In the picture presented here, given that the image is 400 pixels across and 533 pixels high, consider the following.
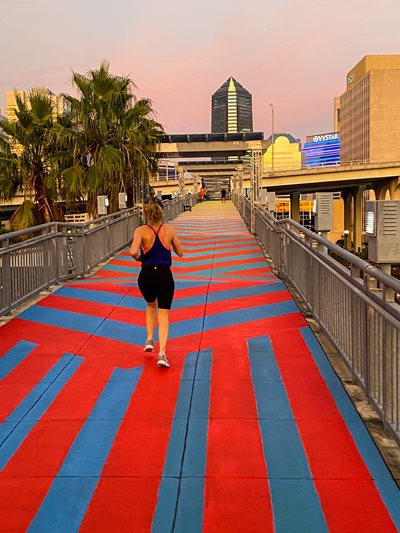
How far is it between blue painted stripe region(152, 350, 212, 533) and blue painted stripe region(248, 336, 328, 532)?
451 mm

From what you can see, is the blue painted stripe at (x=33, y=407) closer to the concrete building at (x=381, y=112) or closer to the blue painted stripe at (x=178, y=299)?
the blue painted stripe at (x=178, y=299)

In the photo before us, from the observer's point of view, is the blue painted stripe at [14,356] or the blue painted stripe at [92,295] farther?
the blue painted stripe at [92,295]

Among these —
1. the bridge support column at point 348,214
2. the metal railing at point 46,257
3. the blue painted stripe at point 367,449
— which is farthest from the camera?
the bridge support column at point 348,214

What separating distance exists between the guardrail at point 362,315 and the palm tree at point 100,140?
1388cm

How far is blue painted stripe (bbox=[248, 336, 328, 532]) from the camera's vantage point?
344 cm

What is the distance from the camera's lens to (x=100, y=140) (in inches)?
875

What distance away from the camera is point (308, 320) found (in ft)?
27.3

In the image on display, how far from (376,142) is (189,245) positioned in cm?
15853

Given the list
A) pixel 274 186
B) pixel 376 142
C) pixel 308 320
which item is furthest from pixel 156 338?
pixel 376 142

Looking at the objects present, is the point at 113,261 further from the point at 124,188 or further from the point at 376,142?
the point at 376,142

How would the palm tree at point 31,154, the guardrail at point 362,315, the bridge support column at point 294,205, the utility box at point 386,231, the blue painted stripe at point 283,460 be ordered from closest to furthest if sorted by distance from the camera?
the blue painted stripe at point 283,460 < the guardrail at point 362,315 < the utility box at point 386,231 < the palm tree at point 31,154 < the bridge support column at point 294,205

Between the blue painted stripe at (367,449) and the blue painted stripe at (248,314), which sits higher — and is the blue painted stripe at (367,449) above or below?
A: below

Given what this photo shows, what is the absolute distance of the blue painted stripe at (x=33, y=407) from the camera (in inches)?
177

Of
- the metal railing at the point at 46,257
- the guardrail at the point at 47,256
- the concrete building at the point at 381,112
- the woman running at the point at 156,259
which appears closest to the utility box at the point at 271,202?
the guardrail at the point at 47,256
